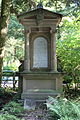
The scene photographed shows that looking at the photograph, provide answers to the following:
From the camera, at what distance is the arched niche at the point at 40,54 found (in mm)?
7508

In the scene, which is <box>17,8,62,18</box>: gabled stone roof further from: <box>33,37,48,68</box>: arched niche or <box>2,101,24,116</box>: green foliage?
<box>2,101,24,116</box>: green foliage

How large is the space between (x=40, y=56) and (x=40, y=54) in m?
0.08

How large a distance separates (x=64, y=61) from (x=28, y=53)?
7.01ft

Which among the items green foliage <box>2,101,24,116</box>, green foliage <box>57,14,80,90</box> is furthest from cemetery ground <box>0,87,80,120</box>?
green foliage <box>57,14,80,90</box>

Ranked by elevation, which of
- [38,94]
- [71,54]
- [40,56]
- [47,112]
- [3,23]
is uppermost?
[3,23]

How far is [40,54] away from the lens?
296 inches

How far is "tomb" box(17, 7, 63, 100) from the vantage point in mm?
7102

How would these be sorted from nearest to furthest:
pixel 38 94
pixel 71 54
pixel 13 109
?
pixel 13 109 < pixel 38 94 < pixel 71 54

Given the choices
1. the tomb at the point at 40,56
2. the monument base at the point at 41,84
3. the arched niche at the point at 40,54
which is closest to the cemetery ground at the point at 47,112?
the monument base at the point at 41,84

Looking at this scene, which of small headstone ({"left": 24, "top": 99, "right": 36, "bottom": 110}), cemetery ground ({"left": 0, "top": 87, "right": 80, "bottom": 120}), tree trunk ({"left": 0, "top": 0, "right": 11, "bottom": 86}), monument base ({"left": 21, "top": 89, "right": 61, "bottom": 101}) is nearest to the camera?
cemetery ground ({"left": 0, "top": 87, "right": 80, "bottom": 120})

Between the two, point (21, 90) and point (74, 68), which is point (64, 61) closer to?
point (74, 68)

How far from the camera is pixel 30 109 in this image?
582cm

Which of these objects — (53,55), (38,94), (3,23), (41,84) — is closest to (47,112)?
(38,94)

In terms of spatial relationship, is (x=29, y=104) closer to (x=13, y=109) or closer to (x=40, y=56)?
(x=13, y=109)
